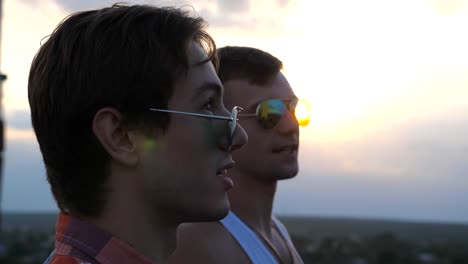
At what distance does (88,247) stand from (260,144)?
4.45 ft

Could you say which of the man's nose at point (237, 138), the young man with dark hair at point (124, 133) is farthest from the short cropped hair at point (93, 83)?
the man's nose at point (237, 138)

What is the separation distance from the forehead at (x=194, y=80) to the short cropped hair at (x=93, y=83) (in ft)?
0.06

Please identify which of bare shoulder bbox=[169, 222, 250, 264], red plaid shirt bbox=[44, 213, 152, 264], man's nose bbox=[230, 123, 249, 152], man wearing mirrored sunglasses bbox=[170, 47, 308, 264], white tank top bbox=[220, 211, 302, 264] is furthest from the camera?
man wearing mirrored sunglasses bbox=[170, 47, 308, 264]

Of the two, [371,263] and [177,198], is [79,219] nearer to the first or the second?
[177,198]

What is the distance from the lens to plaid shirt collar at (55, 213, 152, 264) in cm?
169

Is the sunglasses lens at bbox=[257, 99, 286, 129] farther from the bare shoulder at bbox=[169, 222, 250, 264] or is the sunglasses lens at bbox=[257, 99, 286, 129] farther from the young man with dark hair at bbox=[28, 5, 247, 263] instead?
the young man with dark hair at bbox=[28, 5, 247, 263]

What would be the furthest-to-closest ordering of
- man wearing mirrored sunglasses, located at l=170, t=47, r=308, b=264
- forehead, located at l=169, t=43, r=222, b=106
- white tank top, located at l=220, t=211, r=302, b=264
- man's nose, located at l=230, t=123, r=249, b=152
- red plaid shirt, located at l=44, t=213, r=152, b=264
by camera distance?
man wearing mirrored sunglasses, located at l=170, t=47, r=308, b=264 → white tank top, located at l=220, t=211, r=302, b=264 → man's nose, located at l=230, t=123, r=249, b=152 → forehead, located at l=169, t=43, r=222, b=106 → red plaid shirt, located at l=44, t=213, r=152, b=264

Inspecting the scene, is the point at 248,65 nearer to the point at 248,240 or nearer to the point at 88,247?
the point at 248,240

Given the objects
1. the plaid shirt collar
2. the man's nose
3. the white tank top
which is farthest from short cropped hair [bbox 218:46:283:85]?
the plaid shirt collar

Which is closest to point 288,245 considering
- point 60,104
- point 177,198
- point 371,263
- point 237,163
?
point 237,163

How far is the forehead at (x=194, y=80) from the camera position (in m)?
1.82

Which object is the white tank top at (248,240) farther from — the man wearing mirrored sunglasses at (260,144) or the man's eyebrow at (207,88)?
the man's eyebrow at (207,88)

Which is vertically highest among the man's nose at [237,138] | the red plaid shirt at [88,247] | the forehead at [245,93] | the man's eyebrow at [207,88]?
the man's eyebrow at [207,88]

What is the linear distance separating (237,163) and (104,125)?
1.25 metres
